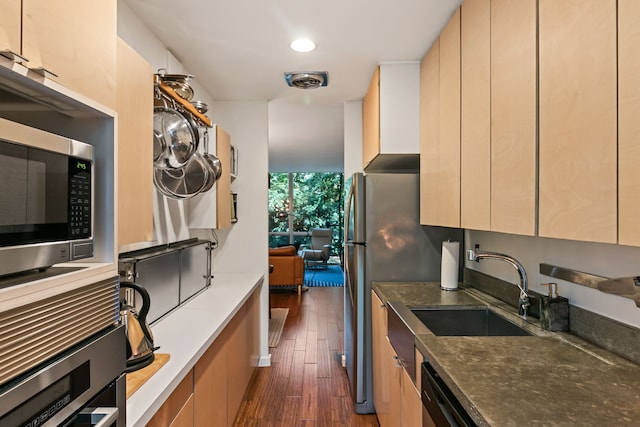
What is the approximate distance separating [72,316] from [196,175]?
1.51 m

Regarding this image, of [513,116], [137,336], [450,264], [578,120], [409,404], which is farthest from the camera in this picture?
[450,264]

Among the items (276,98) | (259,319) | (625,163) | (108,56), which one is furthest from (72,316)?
(276,98)

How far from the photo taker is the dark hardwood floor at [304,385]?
7.79 ft

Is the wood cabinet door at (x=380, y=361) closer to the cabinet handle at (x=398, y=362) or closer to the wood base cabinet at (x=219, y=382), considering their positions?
the cabinet handle at (x=398, y=362)

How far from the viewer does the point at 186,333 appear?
1.65 metres

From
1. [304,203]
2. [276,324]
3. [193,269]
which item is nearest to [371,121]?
[193,269]


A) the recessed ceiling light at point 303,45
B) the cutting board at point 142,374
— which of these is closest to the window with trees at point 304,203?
the recessed ceiling light at point 303,45

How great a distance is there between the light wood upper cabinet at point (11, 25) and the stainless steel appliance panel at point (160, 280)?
1158 mm

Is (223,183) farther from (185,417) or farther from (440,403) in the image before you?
(440,403)

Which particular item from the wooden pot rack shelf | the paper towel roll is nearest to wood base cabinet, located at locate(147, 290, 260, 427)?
the wooden pot rack shelf

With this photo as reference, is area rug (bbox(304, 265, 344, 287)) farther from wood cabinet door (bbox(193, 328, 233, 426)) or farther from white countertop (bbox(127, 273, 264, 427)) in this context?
wood cabinet door (bbox(193, 328, 233, 426))

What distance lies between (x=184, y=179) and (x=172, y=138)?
1.25 ft

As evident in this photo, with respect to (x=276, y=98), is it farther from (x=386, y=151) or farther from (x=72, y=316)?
(x=72, y=316)

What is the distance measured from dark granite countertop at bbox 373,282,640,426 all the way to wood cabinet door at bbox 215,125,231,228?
1755mm
